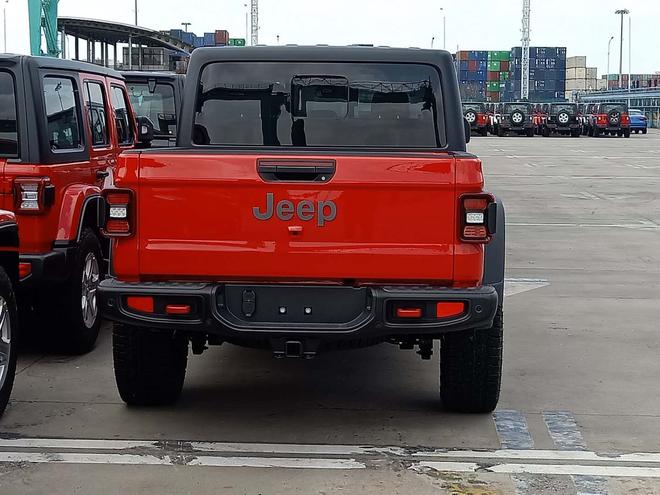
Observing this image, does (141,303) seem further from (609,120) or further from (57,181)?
(609,120)

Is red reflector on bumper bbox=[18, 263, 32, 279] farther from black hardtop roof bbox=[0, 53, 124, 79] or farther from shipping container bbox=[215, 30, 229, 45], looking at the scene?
shipping container bbox=[215, 30, 229, 45]

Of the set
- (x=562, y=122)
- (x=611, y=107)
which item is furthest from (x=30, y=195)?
(x=611, y=107)

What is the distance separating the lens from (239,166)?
199 inches

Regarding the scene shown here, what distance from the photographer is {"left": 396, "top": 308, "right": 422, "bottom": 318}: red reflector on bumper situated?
16.6ft

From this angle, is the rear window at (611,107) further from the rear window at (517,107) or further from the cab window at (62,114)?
the cab window at (62,114)

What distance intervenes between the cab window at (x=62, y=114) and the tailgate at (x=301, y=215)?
205cm

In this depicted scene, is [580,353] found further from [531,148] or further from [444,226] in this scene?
[531,148]

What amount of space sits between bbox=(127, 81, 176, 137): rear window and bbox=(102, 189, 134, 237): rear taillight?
311 inches

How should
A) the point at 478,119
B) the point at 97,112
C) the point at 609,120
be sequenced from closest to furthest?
the point at 97,112 < the point at 609,120 < the point at 478,119

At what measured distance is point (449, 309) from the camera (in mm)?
5090

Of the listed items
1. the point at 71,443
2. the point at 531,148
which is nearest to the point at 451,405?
the point at 71,443

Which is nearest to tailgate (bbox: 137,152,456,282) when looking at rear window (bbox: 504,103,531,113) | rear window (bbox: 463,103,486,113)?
rear window (bbox: 504,103,531,113)

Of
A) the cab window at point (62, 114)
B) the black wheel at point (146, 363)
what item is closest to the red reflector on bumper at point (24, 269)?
the cab window at point (62, 114)

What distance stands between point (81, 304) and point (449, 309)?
308 cm
